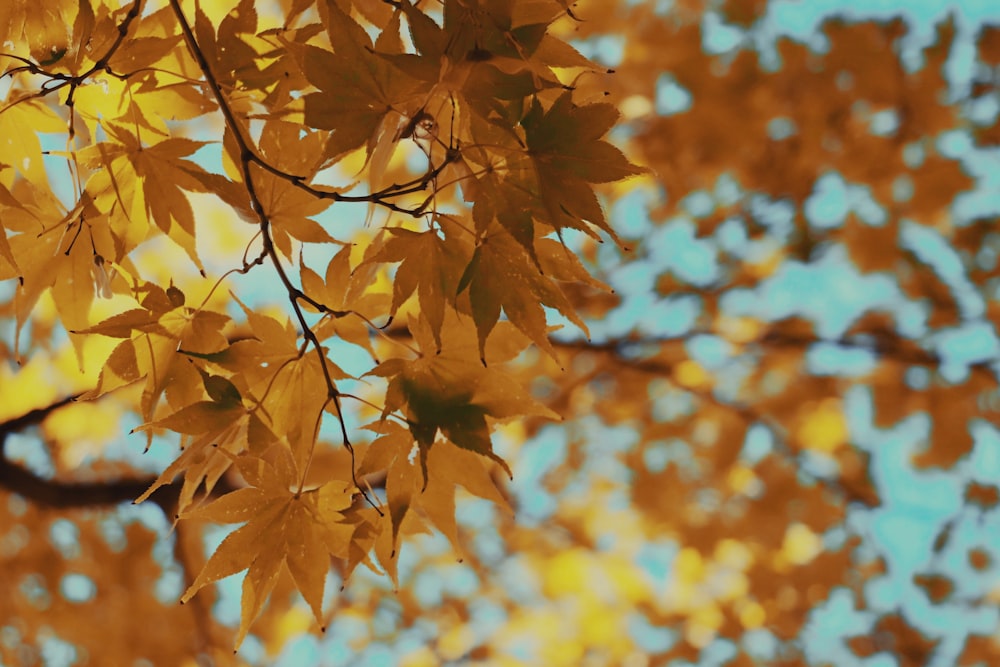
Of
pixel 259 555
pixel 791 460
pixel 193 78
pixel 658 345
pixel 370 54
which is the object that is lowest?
pixel 259 555

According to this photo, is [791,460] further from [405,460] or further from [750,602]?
[405,460]

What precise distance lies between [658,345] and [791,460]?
695 millimetres

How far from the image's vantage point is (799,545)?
2.97m

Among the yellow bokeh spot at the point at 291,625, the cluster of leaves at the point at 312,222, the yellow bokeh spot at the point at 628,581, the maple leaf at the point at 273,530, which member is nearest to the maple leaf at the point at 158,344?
the cluster of leaves at the point at 312,222

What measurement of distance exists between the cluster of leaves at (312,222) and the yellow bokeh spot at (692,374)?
2.20 m

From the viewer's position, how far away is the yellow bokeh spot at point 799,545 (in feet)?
9.53

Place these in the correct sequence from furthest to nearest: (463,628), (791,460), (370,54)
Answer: (463,628) → (791,460) → (370,54)

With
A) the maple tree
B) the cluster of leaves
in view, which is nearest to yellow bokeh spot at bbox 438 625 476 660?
the maple tree

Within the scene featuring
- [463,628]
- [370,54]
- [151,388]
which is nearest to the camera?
[370,54]

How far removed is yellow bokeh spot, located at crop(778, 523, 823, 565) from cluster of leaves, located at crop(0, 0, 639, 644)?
101 inches

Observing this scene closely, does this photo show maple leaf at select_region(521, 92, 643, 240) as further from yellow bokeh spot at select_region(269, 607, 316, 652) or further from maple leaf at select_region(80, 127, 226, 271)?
yellow bokeh spot at select_region(269, 607, 316, 652)

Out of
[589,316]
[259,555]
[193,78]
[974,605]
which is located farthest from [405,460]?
[974,605]

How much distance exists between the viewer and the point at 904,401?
8.71ft

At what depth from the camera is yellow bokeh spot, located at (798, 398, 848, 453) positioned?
114 inches
